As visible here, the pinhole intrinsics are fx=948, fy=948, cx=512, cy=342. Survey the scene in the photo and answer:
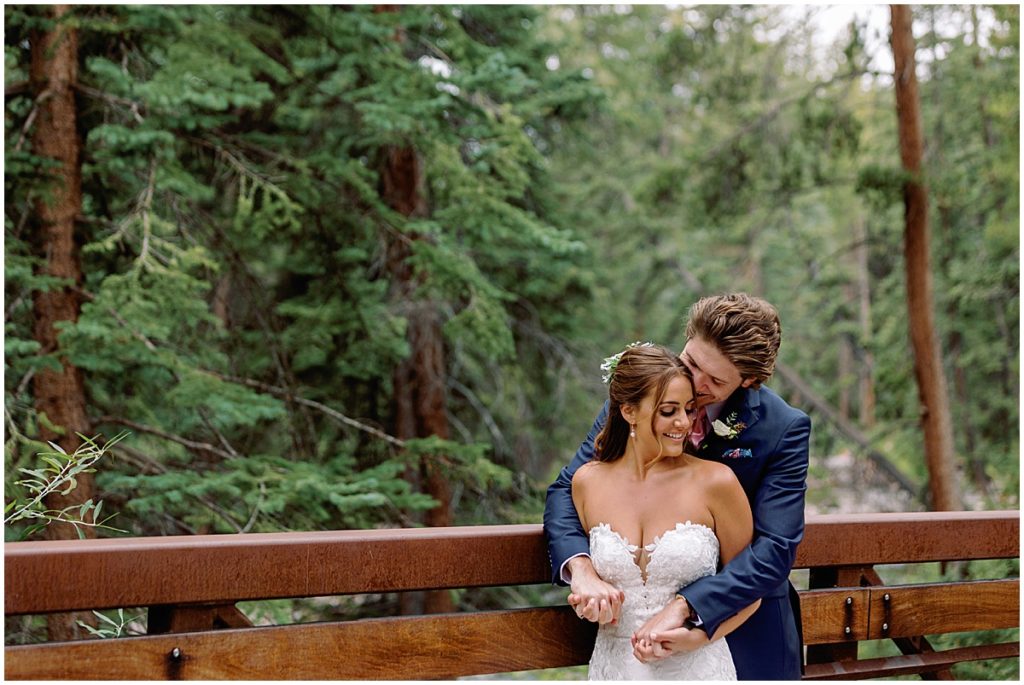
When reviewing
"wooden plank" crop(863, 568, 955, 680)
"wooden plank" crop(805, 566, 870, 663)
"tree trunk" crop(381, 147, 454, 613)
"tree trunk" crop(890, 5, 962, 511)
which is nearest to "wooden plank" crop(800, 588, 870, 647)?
"wooden plank" crop(805, 566, 870, 663)

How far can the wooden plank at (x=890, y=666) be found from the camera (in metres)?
2.73

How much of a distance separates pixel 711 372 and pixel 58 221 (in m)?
4.77

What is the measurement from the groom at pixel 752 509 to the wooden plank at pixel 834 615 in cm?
23

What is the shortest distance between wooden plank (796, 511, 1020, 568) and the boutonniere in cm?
47

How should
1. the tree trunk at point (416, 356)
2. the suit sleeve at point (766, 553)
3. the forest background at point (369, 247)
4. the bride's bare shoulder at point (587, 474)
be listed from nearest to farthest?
the suit sleeve at point (766, 553), the bride's bare shoulder at point (587, 474), the forest background at point (369, 247), the tree trunk at point (416, 356)

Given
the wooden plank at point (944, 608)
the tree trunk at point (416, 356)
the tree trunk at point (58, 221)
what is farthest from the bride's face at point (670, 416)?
the tree trunk at point (416, 356)

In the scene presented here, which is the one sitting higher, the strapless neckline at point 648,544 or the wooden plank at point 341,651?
the strapless neckline at point 648,544

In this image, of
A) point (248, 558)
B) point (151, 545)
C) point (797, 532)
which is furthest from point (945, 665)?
point (151, 545)

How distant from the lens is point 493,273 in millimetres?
10117

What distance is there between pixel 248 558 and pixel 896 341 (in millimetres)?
12650

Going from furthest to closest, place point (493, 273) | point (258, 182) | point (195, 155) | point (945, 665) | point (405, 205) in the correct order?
point (493, 273) → point (405, 205) → point (195, 155) → point (258, 182) → point (945, 665)

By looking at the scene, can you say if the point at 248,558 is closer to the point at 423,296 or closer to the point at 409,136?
the point at 409,136

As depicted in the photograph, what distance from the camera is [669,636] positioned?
7.27 ft

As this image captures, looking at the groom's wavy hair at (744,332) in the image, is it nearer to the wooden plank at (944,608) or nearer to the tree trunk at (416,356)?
the wooden plank at (944,608)
